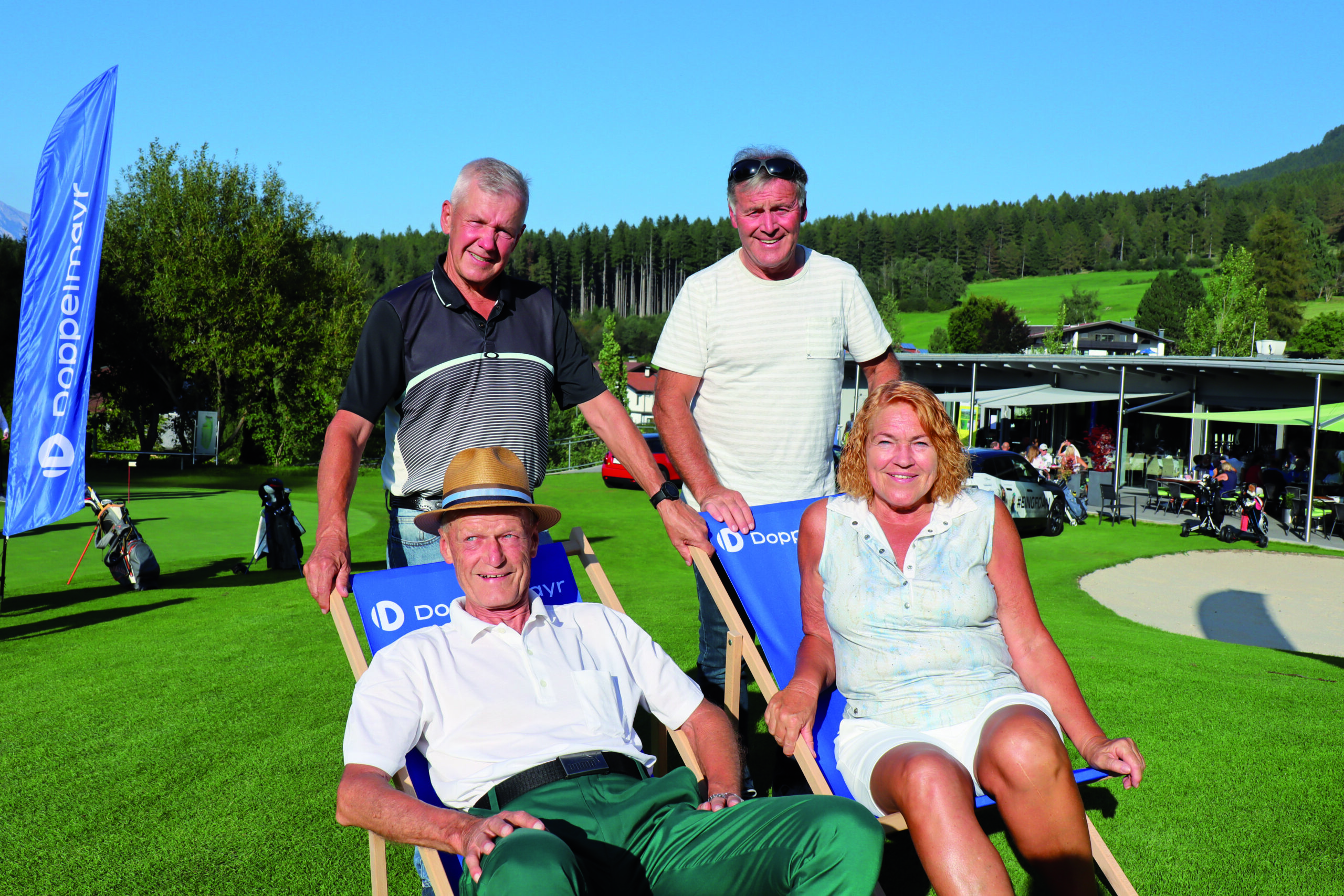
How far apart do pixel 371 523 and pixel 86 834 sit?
10515mm

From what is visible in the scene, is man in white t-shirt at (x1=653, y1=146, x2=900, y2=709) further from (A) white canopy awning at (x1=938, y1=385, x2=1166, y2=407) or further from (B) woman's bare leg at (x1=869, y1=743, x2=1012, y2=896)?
(A) white canopy awning at (x1=938, y1=385, x2=1166, y2=407)

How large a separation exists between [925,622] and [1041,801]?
519 mm

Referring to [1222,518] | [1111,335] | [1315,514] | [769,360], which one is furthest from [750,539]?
[1111,335]

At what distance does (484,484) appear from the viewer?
2.34 metres

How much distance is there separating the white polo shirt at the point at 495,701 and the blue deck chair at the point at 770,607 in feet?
1.21

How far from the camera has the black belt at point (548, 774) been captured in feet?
6.88

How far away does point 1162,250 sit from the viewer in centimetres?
10556

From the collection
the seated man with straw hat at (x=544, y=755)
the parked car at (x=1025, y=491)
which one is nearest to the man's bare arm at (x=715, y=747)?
the seated man with straw hat at (x=544, y=755)

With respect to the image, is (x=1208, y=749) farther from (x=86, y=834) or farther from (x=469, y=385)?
(x=86, y=834)

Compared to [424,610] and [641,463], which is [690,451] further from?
[424,610]

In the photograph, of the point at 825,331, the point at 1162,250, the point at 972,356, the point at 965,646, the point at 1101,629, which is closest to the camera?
the point at 965,646

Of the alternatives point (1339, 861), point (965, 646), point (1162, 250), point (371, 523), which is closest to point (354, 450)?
point (965, 646)

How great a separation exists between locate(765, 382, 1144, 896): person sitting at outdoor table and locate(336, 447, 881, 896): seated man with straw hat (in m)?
0.31

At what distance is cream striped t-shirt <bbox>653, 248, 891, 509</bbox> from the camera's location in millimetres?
3170
